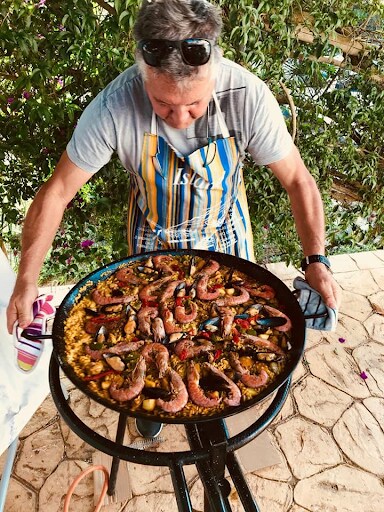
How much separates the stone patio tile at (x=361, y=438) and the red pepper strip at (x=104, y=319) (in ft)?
5.67

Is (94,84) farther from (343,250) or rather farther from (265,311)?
(343,250)

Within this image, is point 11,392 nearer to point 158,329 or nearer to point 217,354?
point 158,329

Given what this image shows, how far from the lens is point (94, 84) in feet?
8.30

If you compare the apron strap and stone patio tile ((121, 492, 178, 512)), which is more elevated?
the apron strap

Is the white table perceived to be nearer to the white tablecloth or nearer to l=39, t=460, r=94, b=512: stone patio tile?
the white tablecloth

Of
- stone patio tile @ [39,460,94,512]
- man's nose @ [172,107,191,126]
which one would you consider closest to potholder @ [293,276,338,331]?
man's nose @ [172,107,191,126]

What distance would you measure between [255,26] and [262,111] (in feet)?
3.26

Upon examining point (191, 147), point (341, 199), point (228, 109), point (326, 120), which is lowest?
point (341, 199)

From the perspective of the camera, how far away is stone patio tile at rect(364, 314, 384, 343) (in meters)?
3.27

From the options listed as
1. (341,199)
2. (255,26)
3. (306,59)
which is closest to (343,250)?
(341,199)

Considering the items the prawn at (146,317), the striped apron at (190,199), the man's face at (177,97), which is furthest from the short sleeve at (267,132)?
the prawn at (146,317)

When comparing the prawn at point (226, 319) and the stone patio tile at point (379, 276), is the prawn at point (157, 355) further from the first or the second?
the stone patio tile at point (379, 276)

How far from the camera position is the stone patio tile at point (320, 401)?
8.93 ft

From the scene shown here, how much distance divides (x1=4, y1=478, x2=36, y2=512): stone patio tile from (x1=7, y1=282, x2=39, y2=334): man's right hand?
1.26 meters
